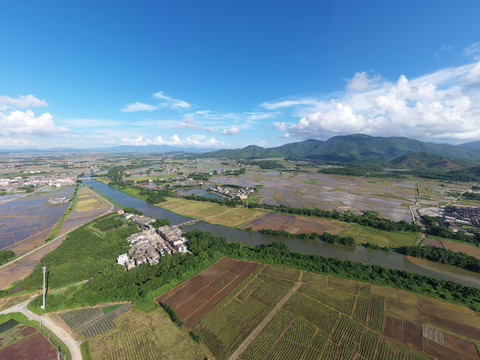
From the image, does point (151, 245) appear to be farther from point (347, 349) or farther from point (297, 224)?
point (297, 224)

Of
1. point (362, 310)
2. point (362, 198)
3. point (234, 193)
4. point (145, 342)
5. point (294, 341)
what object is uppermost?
point (234, 193)

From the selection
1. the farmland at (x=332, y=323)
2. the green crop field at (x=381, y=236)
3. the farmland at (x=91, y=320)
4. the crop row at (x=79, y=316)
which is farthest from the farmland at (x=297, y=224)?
the crop row at (x=79, y=316)

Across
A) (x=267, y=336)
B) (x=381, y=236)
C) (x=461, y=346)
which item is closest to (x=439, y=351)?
(x=461, y=346)

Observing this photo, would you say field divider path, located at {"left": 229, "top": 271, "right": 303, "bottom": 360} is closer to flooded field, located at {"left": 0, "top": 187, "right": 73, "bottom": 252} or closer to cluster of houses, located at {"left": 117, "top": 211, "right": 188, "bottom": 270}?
cluster of houses, located at {"left": 117, "top": 211, "right": 188, "bottom": 270}

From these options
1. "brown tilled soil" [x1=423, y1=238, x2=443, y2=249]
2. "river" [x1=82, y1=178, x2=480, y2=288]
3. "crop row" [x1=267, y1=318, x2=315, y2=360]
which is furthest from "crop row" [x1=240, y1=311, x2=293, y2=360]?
"brown tilled soil" [x1=423, y1=238, x2=443, y2=249]

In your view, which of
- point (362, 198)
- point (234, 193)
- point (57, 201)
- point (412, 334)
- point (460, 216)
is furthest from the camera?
point (234, 193)

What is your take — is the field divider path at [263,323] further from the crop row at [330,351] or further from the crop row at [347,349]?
the crop row at [347,349]
